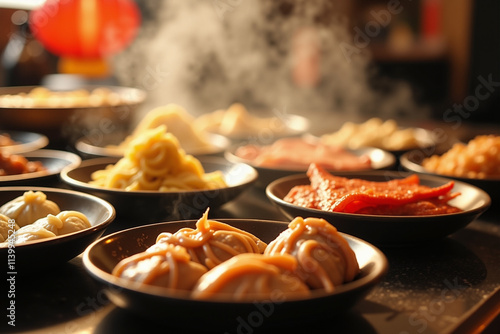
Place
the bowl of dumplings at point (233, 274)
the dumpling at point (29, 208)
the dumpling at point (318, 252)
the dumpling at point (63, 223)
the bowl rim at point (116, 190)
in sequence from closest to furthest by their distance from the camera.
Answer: the bowl of dumplings at point (233, 274), the dumpling at point (318, 252), the dumpling at point (63, 223), the dumpling at point (29, 208), the bowl rim at point (116, 190)

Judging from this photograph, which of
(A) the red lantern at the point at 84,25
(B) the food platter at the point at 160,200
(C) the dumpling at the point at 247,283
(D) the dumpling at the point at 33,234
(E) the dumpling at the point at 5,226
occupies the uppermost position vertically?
(A) the red lantern at the point at 84,25

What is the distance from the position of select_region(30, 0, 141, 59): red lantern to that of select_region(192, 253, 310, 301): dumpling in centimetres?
276

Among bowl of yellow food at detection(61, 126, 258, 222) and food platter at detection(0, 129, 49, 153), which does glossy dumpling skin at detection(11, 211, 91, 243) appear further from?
food platter at detection(0, 129, 49, 153)

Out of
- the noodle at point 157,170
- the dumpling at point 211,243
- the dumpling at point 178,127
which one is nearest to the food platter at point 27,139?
the dumpling at point 178,127

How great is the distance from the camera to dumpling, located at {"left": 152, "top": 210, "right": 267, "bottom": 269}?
1.16 meters

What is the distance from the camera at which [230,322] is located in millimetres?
972

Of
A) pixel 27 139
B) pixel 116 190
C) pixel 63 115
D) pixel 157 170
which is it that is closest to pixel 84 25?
pixel 63 115

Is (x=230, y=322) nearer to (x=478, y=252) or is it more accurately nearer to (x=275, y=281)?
(x=275, y=281)

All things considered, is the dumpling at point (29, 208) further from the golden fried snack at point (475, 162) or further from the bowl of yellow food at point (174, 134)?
the golden fried snack at point (475, 162)

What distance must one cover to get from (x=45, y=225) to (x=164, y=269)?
1.57ft

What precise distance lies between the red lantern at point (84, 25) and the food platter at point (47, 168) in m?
1.36

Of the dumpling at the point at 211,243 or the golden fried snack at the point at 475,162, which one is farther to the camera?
the golden fried snack at the point at 475,162

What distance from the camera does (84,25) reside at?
3514 millimetres

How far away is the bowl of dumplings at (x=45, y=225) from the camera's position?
123 centimetres
